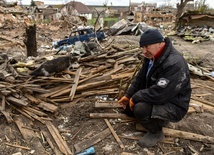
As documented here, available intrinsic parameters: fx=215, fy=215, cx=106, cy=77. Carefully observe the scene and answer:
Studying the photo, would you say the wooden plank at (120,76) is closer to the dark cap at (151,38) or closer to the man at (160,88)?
the man at (160,88)

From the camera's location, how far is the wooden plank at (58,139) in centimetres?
361

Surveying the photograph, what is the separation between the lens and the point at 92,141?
3828mm

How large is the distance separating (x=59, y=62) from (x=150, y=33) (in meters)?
3.00

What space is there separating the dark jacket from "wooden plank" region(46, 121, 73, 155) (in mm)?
1405

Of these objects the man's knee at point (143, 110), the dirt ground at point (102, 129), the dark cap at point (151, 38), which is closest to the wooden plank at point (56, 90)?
the dirt ground at point (102, 129)

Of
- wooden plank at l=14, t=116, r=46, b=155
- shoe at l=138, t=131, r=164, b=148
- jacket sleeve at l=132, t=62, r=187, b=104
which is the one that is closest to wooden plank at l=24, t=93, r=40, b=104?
wooden plank at l=14, t=116, r=46, b=155

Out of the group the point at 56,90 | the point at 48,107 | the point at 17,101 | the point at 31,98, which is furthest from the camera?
the point at 56,90

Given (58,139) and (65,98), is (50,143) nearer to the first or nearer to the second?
(58,139)

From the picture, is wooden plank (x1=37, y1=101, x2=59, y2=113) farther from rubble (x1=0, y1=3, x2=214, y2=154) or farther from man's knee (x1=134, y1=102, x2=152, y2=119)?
man's knee (x1=134, y1=102, x2=152, y2=119)

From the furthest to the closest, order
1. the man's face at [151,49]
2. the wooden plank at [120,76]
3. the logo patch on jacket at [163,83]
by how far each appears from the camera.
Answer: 1. the wooden plank at [120,76]
2. the man's face at [151,49]
3. the logo patch on jacket at [163,83]

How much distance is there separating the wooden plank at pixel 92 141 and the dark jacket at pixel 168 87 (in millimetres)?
912

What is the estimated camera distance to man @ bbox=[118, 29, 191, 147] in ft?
10.4

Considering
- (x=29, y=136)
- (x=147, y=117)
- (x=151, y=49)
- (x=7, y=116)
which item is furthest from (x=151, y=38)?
(x=7, y=116)

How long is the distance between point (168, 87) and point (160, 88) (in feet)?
0.38
